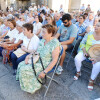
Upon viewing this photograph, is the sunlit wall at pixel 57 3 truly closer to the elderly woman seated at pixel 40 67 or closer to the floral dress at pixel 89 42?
the floral dress at pixel 89 42

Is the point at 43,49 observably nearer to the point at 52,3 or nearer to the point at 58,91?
the point at 58,91

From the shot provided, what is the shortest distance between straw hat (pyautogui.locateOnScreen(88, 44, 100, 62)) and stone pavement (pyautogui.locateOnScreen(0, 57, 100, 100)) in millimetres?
676

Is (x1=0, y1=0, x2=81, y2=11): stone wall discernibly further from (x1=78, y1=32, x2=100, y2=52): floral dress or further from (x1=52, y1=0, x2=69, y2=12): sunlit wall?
(x1=78, y1=32, x2=100, y2=52): floral dress

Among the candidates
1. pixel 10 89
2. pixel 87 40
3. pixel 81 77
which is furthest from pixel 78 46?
pixel 10 89

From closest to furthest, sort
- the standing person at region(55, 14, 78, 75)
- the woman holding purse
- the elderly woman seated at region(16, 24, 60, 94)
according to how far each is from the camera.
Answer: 1. the elderly woman seated at region(16, 24, 60, 94)
2. the woman holding purse
3. the standing person at region(55, 14, 78, 75)

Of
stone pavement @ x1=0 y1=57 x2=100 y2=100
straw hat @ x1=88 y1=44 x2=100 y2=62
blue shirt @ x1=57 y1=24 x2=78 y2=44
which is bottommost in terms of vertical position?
stone pavement @ x1=0 y1=57 x2=100 y2=100

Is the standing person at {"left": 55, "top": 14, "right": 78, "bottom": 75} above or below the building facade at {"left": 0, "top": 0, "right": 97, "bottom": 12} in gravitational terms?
below

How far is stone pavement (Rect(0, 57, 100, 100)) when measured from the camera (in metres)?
2.02

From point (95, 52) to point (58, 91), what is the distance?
1211 millimetres

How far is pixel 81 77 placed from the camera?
261cm

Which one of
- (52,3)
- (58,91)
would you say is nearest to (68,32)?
(58,91)

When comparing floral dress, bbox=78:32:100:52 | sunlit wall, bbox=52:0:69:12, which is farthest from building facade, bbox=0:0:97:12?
floral dress, bbox=78:32:100:52

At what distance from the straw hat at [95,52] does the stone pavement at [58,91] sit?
2.22ft

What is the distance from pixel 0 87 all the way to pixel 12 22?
231 cm
